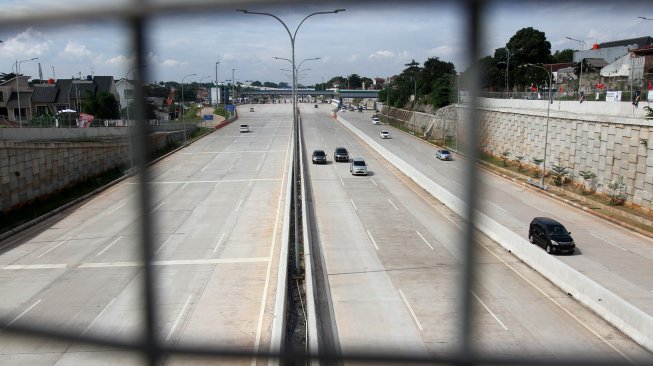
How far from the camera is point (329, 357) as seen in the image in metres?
1.49

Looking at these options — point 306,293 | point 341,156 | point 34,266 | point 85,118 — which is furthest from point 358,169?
point 85,118

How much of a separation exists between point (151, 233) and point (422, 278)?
11.3 metres

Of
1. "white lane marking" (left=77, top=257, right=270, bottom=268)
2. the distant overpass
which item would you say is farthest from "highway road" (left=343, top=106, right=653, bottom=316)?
the distant overpass

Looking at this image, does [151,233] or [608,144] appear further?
[608,144]

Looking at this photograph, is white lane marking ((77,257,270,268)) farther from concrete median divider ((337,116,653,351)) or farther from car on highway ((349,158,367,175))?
car on highway ((349,158,367,175))

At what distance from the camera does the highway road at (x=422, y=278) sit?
22.6 ft

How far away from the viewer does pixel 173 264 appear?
13.2 meters

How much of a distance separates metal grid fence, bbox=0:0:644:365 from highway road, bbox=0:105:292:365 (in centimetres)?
6

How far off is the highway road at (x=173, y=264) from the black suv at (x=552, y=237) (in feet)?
24.2

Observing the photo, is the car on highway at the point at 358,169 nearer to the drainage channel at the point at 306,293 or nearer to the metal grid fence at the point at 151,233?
the drainage channel at the point at 306,293

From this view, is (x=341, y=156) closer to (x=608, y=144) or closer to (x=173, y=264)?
(x=608, y=144)

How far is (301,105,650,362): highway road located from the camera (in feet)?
22.6

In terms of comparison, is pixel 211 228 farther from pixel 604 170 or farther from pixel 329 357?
pixel 329 357

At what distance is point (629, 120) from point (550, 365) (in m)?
19.5
